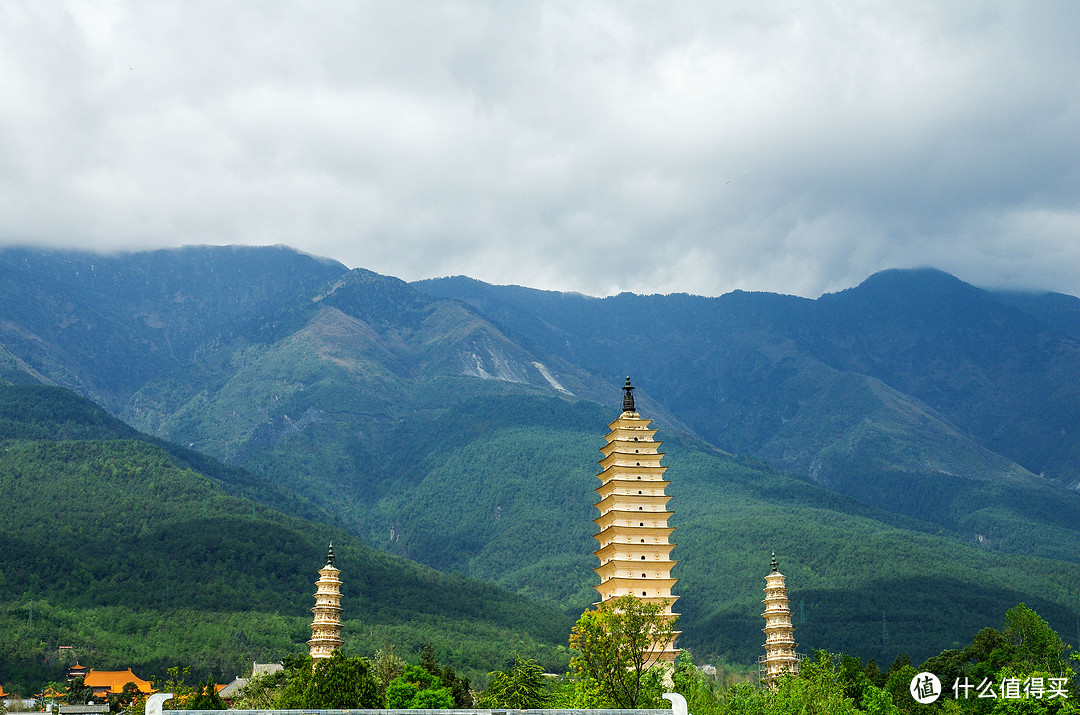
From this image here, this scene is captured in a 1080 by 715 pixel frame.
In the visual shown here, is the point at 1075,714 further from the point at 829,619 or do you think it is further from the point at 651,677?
the point at 829,619

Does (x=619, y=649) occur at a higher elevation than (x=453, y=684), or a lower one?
higher

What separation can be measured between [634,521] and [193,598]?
87.2 metres

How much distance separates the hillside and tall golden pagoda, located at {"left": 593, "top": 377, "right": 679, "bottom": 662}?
53.6 metres

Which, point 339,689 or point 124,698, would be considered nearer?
point 339,689

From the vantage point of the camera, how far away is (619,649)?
5966 centimetres

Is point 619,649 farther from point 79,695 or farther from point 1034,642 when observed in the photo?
point 79,695

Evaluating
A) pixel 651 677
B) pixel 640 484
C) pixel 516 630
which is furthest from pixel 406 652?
pixel 651 677

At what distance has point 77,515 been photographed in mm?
190000

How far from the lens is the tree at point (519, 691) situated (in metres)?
67.9

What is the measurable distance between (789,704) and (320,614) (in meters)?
41.9
